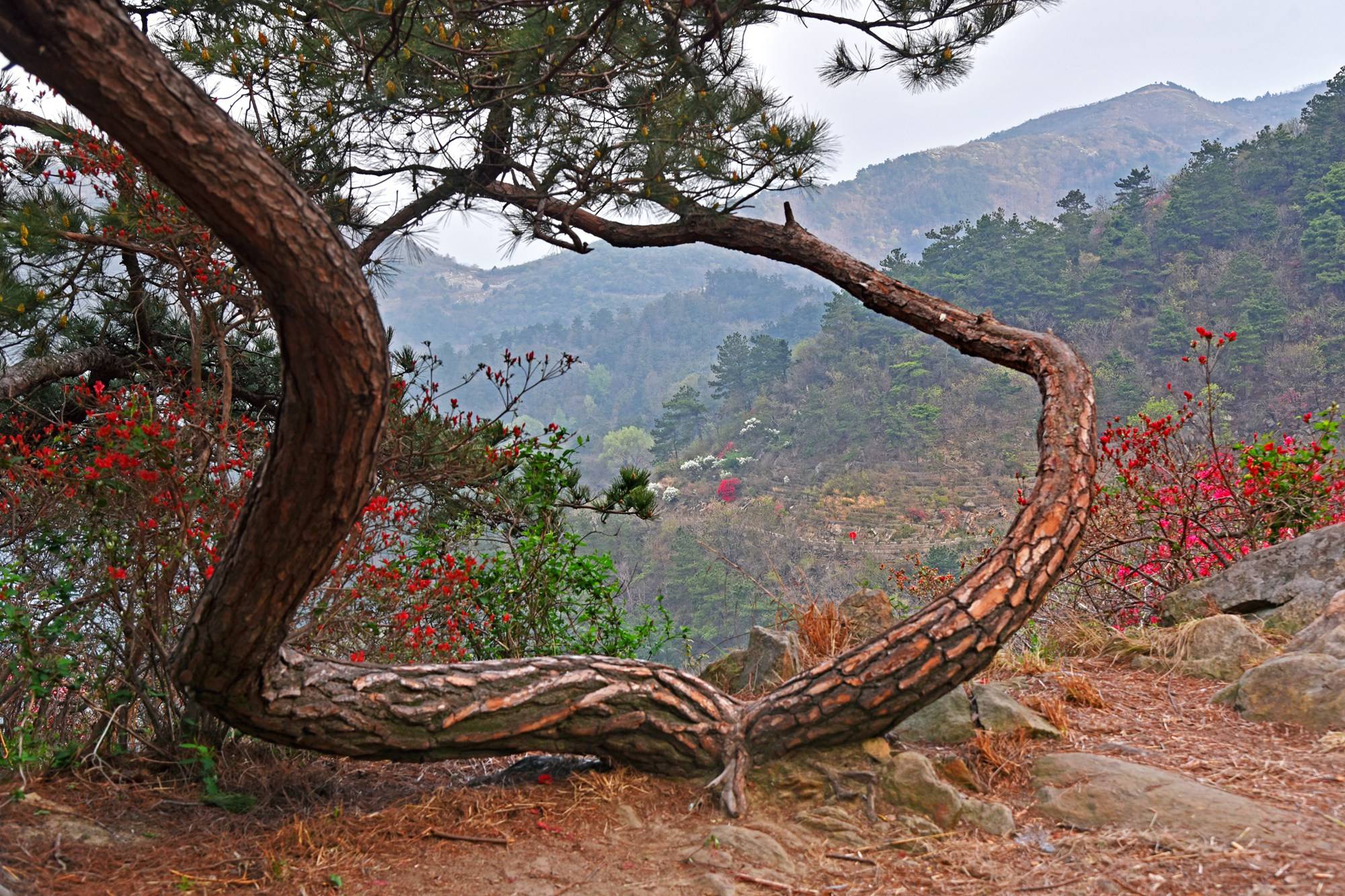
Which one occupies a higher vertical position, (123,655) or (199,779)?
(123,655)

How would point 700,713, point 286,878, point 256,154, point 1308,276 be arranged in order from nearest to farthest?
point 256,154 → point 286,878 → point 700,713 → point 1308,276

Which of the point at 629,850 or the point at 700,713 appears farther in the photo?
the point at 700,713

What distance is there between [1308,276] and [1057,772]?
35.2 metres

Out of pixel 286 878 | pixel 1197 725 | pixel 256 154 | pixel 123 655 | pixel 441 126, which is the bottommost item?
pixel 1197 725

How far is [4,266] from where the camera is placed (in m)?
3.81

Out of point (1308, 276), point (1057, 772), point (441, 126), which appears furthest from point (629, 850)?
point (1308, 276)

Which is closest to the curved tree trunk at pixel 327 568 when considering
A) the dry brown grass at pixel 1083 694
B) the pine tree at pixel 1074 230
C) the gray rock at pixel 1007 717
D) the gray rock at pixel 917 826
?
the gray rock at pixel 917 826

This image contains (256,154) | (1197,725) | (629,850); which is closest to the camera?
(256,154)

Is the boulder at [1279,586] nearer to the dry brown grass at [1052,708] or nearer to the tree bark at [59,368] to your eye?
the dry brown grass at [1052,708]

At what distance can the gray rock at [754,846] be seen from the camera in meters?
2.03

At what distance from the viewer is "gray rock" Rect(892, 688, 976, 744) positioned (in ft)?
8.86

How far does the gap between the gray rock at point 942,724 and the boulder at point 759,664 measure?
2.22 ft

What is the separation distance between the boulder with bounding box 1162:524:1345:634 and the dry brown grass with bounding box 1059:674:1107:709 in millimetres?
1109

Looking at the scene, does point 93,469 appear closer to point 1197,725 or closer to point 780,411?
point 1197,725
